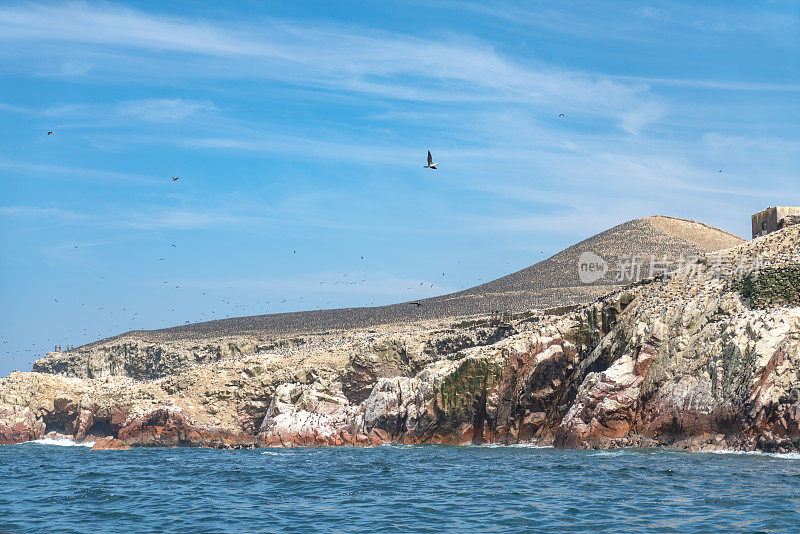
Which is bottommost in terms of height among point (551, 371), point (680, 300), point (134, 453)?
point (134, 453)

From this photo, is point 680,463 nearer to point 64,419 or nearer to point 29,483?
point 29,483

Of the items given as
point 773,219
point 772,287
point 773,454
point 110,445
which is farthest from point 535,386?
point 110,445

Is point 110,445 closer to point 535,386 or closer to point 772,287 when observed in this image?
point 535,386

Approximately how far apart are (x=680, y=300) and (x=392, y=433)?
24363 mm

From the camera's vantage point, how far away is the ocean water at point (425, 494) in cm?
2416

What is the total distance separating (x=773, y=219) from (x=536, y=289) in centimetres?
6813

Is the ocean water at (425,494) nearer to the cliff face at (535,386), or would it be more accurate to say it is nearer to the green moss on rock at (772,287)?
the cliff face at (535,386)

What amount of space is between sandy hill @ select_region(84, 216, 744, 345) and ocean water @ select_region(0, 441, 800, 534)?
75796 mm

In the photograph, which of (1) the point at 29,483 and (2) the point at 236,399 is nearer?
(1) the point at 29,483

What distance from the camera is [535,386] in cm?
5666

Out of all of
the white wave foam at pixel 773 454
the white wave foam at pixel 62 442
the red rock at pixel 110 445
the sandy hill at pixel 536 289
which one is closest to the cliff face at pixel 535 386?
the white wave foam at pixel 773 454

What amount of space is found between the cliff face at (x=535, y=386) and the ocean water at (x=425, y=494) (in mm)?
4173

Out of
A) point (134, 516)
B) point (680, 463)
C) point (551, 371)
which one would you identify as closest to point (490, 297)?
point (551, 371)

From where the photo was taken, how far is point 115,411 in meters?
74.6
